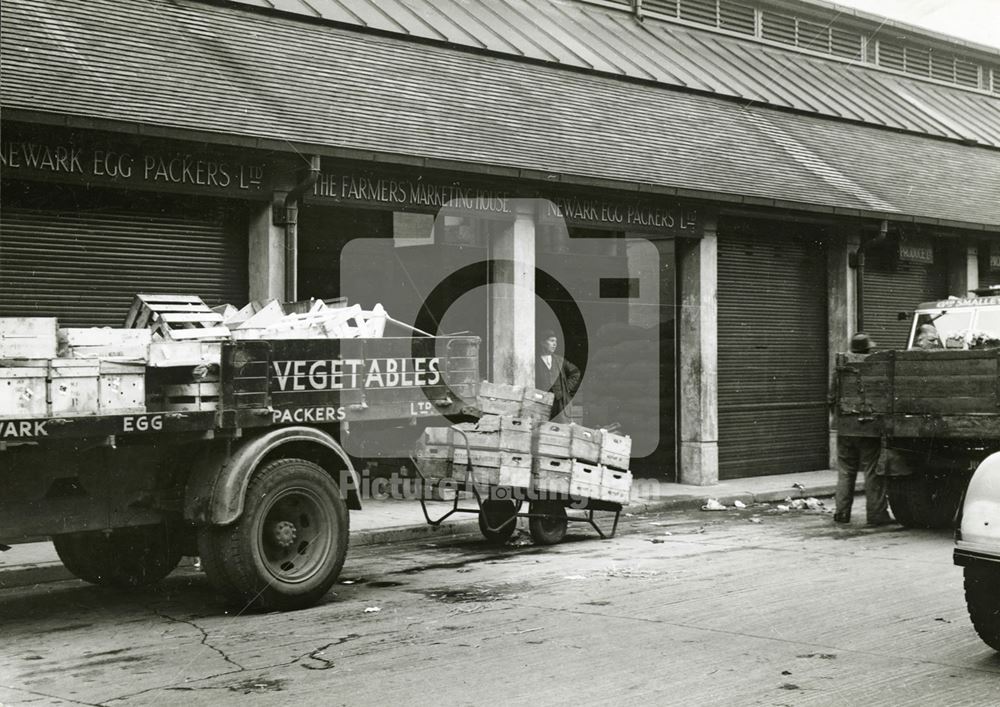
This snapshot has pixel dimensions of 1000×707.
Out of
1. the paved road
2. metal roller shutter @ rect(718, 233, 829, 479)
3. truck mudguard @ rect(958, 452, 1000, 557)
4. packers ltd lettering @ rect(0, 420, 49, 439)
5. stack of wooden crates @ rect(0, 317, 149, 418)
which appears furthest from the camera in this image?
metal roller shutter @ rect(718, 233, 829, 479)

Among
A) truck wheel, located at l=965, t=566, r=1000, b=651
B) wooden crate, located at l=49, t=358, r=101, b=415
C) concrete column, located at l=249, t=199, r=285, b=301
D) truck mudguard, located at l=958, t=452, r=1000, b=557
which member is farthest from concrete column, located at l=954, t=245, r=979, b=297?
wooden crate, located at l=49, t=358, r=101, b=415

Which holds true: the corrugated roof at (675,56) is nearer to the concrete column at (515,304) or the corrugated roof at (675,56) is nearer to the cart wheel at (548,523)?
the concrete column at (515,304)

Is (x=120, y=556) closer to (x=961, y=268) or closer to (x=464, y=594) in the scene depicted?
(x=464, y=594)

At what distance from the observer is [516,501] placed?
11.2 m

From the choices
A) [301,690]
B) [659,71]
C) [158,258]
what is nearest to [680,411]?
[659,71]

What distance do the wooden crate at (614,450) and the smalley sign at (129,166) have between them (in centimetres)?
494

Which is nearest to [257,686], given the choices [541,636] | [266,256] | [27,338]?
[541,636]

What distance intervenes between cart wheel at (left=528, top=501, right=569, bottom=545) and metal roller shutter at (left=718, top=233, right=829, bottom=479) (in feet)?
22.2

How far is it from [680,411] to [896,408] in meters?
5.34

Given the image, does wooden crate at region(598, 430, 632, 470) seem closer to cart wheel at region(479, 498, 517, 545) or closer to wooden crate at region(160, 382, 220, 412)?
cart wheel at region(479, 498, 517, 545)

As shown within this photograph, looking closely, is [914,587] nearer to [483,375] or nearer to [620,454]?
[620,454]

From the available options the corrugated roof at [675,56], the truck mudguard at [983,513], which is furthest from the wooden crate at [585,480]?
the corrugated roof at [675,56]

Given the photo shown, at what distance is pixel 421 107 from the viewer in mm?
14656

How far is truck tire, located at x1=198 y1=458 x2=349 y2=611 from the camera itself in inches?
310
